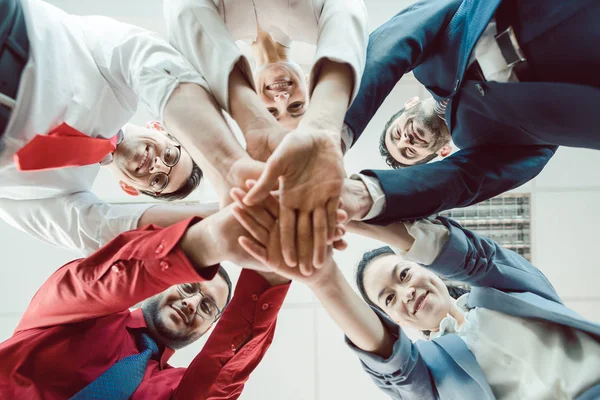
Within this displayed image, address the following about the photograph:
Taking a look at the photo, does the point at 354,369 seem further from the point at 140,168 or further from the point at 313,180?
the point at 313,180

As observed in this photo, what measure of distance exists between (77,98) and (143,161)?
54cm

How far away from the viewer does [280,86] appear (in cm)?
153

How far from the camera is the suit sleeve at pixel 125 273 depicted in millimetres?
1064

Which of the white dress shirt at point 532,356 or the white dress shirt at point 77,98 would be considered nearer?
the white dress shirt at point 77,98

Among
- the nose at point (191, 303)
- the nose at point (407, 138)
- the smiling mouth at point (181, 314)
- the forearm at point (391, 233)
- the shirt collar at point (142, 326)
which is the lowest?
the shirt collar at point (142, 326)

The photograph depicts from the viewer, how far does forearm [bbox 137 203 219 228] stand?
1.46m

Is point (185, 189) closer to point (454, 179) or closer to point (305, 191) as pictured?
point (305, 191)

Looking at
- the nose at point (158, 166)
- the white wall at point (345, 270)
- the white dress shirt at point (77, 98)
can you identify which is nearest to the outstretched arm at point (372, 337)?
the white dress shirt at point (77, 98)

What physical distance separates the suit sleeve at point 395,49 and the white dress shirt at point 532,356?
0.86 meters

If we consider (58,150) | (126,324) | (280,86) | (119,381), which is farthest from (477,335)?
(58,150)

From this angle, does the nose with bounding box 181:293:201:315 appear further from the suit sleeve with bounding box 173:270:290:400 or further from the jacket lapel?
the jacket lapel

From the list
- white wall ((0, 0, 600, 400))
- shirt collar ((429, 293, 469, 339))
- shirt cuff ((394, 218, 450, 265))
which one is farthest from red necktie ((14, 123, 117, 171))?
shirt collar ((429, 293, 469, 339))

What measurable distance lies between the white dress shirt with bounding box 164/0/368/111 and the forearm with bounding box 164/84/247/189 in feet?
0.25

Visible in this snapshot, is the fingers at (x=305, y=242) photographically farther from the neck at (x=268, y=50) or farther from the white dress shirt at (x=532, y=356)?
the white dress shirt at (x=532, y=356)
